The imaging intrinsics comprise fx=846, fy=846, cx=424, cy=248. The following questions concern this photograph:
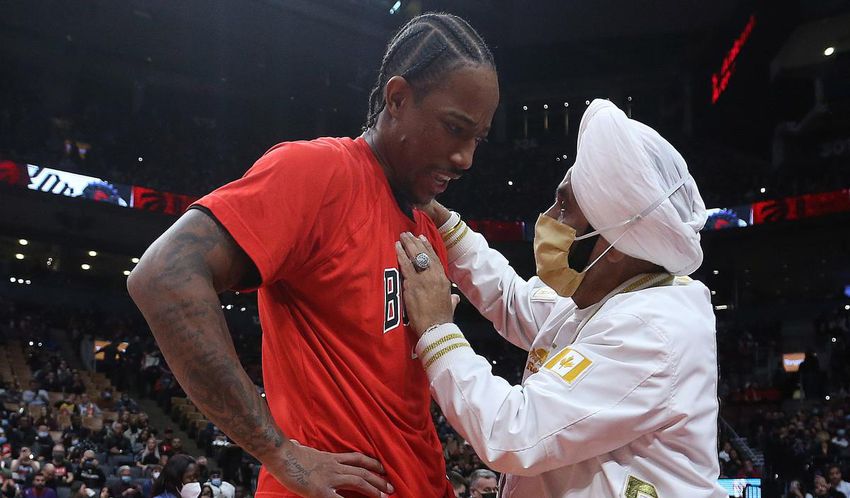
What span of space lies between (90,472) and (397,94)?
33.2 ft

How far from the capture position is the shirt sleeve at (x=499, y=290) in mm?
2969

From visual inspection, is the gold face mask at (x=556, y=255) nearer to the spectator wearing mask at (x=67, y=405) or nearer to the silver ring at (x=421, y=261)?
the silver ring at (x=421, y=261)

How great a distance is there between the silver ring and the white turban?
1.55ft

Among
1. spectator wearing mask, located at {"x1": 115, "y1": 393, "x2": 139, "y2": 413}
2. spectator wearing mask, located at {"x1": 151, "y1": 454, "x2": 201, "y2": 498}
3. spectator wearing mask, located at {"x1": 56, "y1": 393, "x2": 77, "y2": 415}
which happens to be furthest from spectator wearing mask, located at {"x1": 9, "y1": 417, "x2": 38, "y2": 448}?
spectator wearing mask, located at {"x1": 151, "y1": 454, "x2": 201, "y2": 498}

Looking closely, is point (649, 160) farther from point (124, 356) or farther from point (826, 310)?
point (826, 310)

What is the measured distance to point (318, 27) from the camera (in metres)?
27.6

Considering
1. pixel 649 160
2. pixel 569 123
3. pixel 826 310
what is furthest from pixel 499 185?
pixel 649 160

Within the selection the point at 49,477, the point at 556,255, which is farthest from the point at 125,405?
the point at 556,255

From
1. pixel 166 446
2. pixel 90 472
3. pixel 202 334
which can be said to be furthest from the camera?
pixel 166 446

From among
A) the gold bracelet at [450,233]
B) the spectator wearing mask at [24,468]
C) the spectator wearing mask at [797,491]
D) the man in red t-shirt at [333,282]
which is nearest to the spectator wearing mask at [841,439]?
the spectator wearing mask at [797,491]

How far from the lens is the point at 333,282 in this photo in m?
1.87

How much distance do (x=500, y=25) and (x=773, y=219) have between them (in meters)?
10.8

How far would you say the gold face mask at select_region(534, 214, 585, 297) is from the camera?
2.40 metres

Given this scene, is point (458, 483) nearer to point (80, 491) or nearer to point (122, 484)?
point (80, 491)
